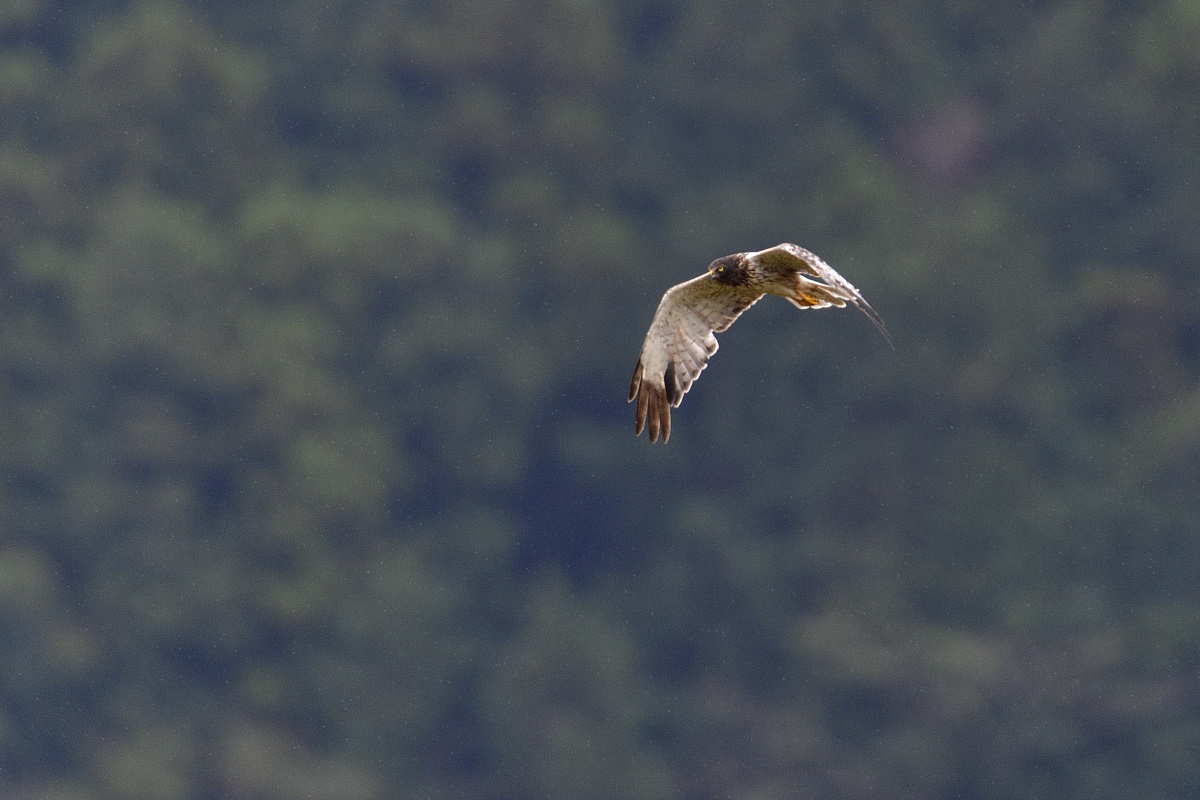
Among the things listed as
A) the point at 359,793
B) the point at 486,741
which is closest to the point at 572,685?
the point at 486,741

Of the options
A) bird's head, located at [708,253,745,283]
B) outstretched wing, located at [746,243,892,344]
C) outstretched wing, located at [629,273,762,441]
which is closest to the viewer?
outstretched wing, located at [746,243,892,344]

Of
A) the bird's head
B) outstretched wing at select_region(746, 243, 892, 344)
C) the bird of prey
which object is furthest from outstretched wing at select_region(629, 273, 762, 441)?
outstretched wing at select_region(746, 243, 892, 344)

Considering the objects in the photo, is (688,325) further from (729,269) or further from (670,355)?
(729,269)

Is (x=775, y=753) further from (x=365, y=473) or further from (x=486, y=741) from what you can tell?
(x=365, y=473)

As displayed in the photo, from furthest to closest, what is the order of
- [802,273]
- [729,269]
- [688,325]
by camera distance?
1. [688,325]
2. [729,269]
3. [802,273]

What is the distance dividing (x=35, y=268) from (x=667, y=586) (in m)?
13.5

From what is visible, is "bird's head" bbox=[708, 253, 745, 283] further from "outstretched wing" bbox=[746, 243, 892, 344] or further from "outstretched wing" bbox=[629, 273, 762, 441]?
"outstretched wing" bbox=[629, 273, 762, 441]

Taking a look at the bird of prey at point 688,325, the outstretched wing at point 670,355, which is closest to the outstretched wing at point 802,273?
the bird of prey at point 688,325

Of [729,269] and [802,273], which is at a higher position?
[729,269]

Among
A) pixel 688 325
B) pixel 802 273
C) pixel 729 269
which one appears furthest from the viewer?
pixel 688 325

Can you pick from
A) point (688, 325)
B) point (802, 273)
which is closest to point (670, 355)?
point (688, 325)

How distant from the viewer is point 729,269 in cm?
1200

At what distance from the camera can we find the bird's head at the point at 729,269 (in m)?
11.9

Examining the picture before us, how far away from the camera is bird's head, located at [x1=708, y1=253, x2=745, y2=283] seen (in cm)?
1193
